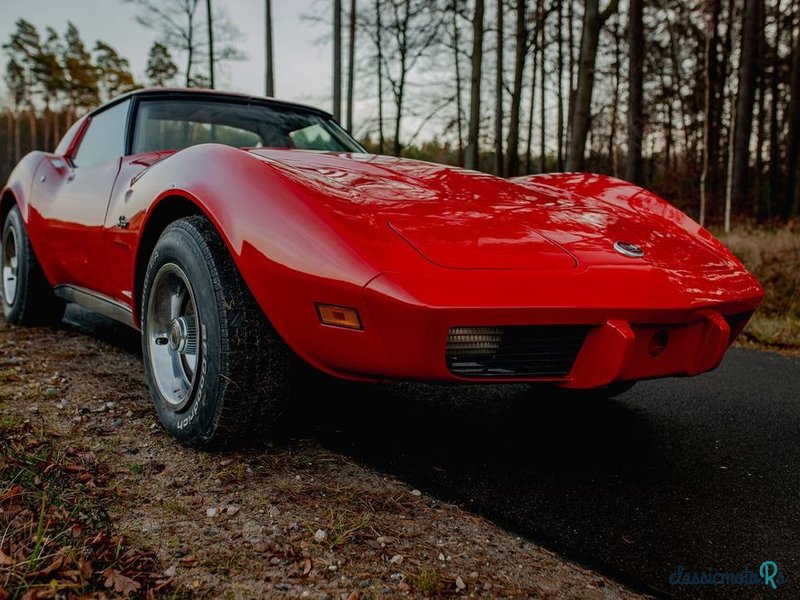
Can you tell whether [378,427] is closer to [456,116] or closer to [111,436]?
[111,436]

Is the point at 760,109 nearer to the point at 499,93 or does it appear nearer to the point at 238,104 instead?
the point at 499,93

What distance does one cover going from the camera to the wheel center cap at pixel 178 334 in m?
1.97

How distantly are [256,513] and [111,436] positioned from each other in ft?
2.30

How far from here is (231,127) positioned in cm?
302

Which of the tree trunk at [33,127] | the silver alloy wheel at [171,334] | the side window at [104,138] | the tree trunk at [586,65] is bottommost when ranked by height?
the silver alloy wheel at [171,334]

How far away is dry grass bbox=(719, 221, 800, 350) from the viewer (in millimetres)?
4438

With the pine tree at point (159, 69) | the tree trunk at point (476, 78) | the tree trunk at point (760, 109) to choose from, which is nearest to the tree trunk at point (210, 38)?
the tree trunk at point (476, 78)

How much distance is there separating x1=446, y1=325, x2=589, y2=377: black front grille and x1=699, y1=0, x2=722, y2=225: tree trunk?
10.5 metres

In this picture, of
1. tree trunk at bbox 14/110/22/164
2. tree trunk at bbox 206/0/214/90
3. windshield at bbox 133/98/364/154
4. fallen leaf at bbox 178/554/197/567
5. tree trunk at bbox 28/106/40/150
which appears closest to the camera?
fallen leaf at bbox 178/554/197/567

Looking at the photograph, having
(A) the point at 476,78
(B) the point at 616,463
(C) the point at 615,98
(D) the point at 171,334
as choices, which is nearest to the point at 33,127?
(C) the point at 615,98

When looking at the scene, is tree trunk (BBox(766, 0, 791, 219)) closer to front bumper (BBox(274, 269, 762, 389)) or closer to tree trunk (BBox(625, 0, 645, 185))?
tree trunk (BBox(625, 0, 645, 185))

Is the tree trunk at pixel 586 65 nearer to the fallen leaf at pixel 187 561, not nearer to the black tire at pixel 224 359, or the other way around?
the black tire at pixel 224 359

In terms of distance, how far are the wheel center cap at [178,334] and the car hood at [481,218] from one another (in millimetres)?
595

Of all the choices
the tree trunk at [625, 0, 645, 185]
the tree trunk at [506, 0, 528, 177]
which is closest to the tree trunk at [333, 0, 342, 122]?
the tree trunk at [506, 0, 528, 177]
